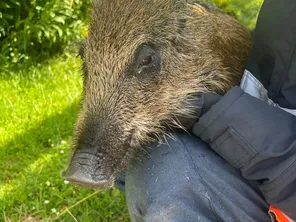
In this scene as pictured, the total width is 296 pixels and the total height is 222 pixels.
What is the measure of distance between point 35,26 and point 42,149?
5.15 ft

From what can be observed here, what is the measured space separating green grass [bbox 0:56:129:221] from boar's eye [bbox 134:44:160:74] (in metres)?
1.57

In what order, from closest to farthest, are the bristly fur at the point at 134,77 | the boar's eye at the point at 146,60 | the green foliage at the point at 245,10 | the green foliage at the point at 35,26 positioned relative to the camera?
the bristly fur at the point at 134,77 < the boar's eye at the point at 146,60 < the green foliage at the point at 245,10 < the green foliage at the point at 35,26

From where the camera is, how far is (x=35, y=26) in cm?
549

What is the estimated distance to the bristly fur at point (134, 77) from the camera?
2.48 meters

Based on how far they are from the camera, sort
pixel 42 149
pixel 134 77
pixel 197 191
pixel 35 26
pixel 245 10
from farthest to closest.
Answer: pixel 35 26 < pixel 42 149 < pixel 245 10 < pixel 134 77 < pixel 197 191

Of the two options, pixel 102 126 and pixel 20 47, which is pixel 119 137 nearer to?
pixel 102 126

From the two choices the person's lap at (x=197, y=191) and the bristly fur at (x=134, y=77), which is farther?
the bristly fur at (x=134, y=77)

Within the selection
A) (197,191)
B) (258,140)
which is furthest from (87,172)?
(258,140)

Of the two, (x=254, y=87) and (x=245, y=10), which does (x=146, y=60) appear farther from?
(x=245, y=10)

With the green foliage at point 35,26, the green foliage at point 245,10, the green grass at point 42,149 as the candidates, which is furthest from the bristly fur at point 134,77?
the green foliage at point 35,26

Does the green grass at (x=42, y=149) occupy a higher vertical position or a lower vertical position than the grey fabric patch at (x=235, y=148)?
lower

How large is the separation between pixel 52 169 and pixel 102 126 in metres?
1.95

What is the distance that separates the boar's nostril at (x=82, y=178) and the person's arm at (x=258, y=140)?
520 millimetres

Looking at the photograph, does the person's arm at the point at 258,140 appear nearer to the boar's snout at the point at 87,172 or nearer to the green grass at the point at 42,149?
the boar's snout at the point at 87,172
